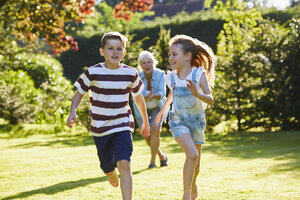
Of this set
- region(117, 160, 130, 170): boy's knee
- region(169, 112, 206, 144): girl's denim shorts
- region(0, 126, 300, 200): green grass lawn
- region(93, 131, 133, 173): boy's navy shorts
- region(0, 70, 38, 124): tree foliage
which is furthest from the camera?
region(0, 70, 38, 124): tree foliage

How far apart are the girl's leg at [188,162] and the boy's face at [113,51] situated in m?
1.05

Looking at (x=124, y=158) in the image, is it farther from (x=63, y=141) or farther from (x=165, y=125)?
(x=165, y=125)

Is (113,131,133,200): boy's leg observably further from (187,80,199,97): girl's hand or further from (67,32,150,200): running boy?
(187,80,199,97): girl's hand

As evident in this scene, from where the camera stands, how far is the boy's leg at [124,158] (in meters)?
4.42

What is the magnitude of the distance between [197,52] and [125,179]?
1.64 meters

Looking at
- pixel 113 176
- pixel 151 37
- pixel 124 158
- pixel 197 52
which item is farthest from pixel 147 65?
pixel 151 37

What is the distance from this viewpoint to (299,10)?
744 inches

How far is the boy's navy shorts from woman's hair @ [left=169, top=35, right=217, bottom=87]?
1121 millimetres

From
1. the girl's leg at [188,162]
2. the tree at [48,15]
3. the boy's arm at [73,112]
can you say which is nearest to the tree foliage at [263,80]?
the tree at [48,15]

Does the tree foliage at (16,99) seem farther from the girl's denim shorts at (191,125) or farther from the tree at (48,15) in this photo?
the girl's denim shorts at (191,125)

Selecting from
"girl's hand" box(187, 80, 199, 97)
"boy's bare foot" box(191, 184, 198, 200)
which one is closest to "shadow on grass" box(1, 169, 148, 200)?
"boy's bare foot" box(191, 184, 198, 200)

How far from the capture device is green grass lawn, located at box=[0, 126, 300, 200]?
559 cm

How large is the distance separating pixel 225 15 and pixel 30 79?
7621mm

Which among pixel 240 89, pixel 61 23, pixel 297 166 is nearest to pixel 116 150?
pixel 297 166
